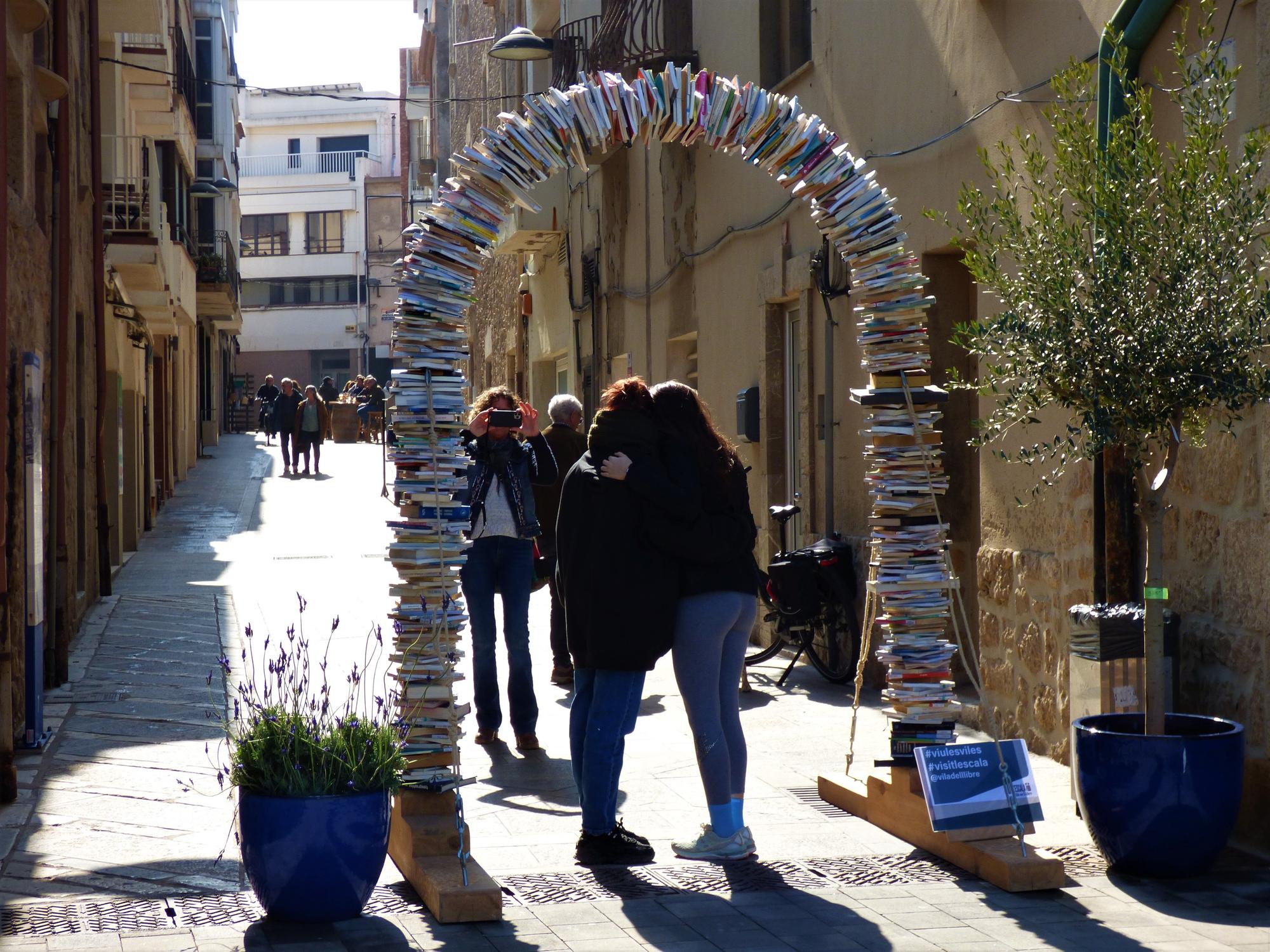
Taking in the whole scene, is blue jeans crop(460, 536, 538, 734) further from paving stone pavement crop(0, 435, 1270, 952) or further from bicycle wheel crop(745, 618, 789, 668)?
bicycle wheel crop(745, 618, 789, 668)

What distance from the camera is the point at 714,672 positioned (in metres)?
5.56

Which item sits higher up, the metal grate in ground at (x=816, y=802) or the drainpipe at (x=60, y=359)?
the drainpipe at (x=60, y=359)

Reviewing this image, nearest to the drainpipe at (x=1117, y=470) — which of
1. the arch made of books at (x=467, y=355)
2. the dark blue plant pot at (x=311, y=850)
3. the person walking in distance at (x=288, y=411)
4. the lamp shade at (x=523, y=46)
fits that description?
the arch made of books at (x=467, y=355)

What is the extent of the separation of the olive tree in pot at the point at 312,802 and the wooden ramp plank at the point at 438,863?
0.76ft

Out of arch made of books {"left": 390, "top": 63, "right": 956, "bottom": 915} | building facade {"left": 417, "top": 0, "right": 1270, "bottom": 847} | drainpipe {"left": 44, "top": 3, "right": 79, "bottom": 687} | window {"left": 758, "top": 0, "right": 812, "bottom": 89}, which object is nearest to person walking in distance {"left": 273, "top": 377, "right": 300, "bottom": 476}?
building facade {"left": 417, "top": 0, "right": 1270, "bottom": 847}

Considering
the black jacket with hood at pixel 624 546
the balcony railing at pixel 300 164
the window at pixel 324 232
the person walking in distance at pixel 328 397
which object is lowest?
the black jacket with hood at pixel 624 546

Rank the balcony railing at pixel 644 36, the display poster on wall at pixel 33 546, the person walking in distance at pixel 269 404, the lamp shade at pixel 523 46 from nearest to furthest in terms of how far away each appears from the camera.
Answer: the display poster on wall at pixel 33 546, the balcony railing at pixel 644 36, the lamp shade at pixel 523 46, the person walking in distance at pixel 269 404

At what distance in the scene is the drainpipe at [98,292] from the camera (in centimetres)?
1301

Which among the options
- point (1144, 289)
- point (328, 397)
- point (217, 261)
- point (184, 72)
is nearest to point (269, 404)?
point (217, 261)

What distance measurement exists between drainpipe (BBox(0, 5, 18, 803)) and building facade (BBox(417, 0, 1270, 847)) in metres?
3.63

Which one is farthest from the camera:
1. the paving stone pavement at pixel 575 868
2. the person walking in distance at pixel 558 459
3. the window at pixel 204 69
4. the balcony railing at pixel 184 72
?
the window at pixel 204 69

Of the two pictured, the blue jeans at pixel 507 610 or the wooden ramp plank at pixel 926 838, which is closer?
the wooden ramp plank at pixel 926 838

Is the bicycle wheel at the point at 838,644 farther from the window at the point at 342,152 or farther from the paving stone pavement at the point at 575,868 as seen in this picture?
the window at the point at 342,152

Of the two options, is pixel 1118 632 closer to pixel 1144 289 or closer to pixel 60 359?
pixel 1144 289
